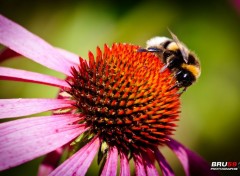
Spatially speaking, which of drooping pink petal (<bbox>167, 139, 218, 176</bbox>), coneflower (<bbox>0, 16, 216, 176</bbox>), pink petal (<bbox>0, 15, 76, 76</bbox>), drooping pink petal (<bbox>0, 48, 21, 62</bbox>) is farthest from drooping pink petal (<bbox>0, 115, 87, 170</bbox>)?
drooping pink petal (<bbox>167, 139, 218, 176</bbox>)

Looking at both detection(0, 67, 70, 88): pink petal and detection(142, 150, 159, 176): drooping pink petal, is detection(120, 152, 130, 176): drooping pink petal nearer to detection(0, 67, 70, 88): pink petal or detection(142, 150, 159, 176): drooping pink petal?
detection(142, 150, 159, 176): drooping pink petal

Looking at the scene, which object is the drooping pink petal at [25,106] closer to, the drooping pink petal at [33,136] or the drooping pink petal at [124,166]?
the drooping pink petal at [33,136]

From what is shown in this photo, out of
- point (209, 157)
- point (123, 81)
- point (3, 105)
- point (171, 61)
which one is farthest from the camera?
point (209, 157)

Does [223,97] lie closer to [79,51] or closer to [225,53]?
[225,53]

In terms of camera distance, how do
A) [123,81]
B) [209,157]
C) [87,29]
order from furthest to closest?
1. [87,29]
2. [209,157]
3. [123,81]

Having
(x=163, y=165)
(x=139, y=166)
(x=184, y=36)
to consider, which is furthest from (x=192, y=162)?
(x=184, y=36)

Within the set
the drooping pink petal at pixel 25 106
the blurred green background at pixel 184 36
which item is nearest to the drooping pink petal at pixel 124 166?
the drooping pink petal at pixel 25 106

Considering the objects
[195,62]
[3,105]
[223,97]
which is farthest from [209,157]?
[3,105]
